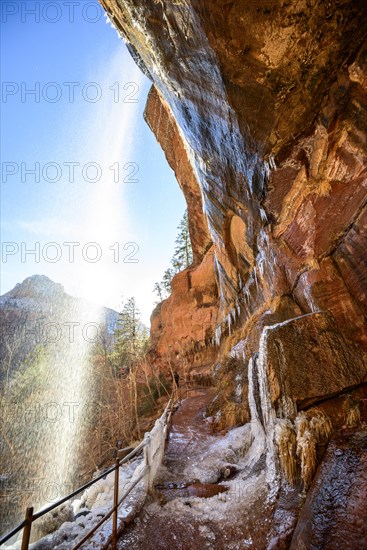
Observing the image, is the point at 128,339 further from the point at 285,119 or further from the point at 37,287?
the point at 37,287

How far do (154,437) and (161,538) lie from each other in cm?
200

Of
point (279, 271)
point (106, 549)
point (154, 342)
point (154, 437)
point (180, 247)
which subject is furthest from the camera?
point (180, 247)

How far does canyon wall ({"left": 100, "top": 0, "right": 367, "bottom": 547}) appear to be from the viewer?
5.17m

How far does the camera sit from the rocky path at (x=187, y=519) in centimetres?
383

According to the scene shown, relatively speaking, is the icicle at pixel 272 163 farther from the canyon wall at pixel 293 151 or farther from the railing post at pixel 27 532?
the railing post at pixel 27 532

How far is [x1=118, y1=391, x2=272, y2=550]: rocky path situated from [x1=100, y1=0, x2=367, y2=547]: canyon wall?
1.21 metres

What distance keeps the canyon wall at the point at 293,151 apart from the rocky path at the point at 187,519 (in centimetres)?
121

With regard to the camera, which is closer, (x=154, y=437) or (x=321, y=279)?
(x=154, y=437)

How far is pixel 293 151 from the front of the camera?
277 inches

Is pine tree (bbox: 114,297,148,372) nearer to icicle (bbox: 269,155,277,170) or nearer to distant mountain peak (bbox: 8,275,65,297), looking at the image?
icicle (bbox: 269,155,277,170)

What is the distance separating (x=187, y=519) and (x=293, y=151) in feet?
27.1

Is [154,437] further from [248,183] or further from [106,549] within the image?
[248,183]

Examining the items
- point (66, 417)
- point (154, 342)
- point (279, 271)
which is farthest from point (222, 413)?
point (66, 417)

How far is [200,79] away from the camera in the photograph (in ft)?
22.4
